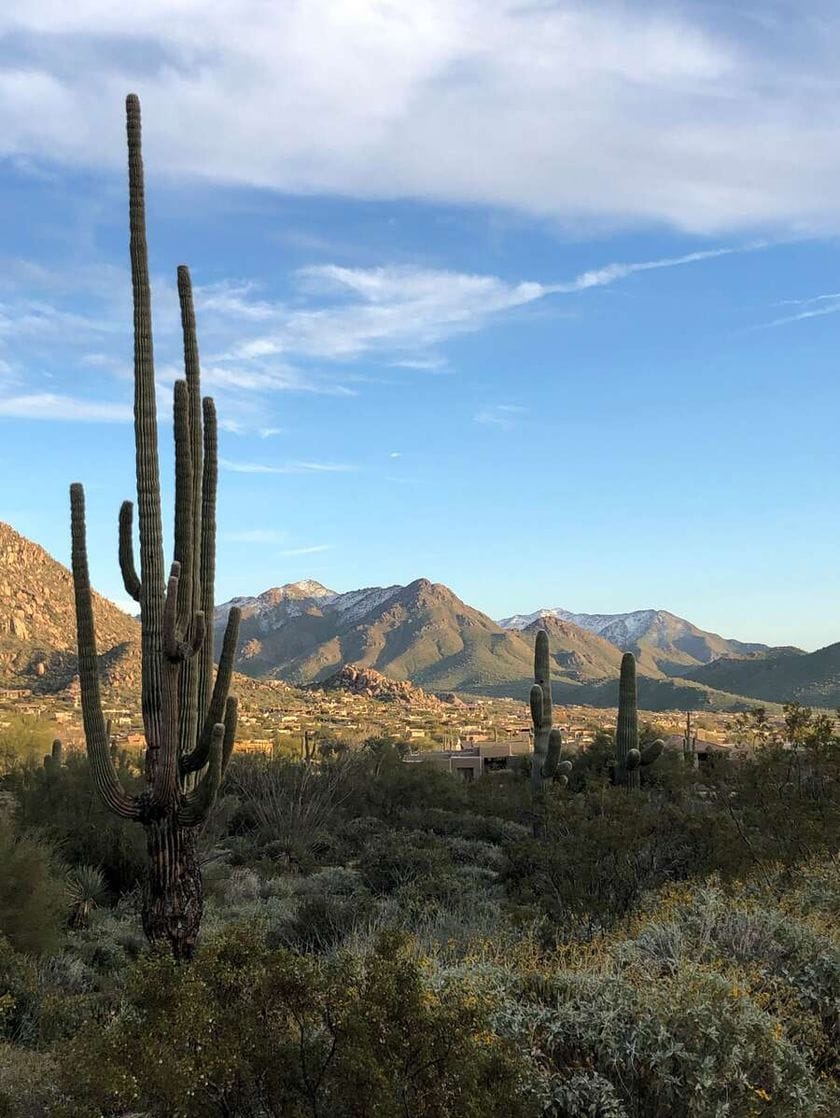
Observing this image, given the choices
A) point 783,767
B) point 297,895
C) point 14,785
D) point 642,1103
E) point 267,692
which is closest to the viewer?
point 642,1103

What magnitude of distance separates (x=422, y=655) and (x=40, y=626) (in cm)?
10381

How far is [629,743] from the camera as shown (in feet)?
72.1

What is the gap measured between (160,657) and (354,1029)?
15.8ft

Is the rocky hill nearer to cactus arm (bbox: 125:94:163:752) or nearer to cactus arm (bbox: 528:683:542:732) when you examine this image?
cactus arm (bbox: 528:683:542:732)

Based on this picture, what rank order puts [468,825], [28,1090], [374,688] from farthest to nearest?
1. [374,688]
2. [468,825]
3. [28,1090]

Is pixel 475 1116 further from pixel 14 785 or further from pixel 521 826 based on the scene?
pixel 14 785

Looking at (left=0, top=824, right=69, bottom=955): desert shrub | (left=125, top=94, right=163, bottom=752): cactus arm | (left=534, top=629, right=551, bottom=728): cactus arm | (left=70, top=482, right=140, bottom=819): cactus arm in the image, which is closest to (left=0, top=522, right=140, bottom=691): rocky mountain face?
(left=534, top=629, right=551, bottom=728): cactus arm

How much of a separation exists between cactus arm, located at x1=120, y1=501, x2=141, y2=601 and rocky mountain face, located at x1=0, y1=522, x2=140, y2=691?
54409 millimetres

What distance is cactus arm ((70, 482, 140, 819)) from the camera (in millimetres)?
8891

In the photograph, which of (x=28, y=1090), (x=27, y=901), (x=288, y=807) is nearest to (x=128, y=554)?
(x=27, y=901)

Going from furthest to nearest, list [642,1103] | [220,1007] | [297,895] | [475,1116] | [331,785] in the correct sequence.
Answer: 1. [331,785]
2. [297,895]
3. [642,1103]
4. [220,1007]
5. [475,1116]

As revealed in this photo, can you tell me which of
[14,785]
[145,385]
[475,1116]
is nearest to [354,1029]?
[475,1116]

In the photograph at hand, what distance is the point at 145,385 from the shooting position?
30.4 feet

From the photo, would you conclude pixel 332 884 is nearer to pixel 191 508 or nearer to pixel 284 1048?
pixel 191 508
